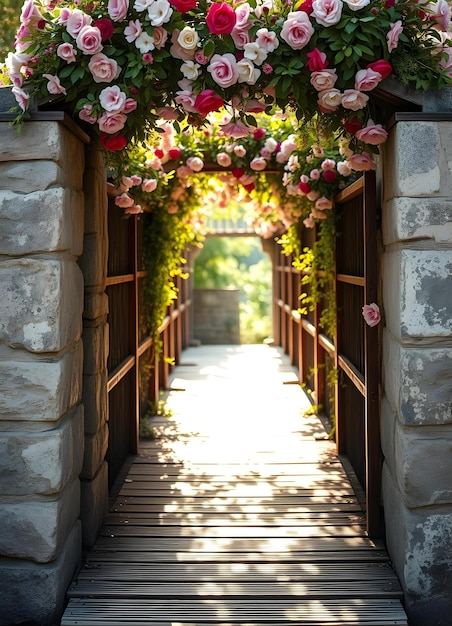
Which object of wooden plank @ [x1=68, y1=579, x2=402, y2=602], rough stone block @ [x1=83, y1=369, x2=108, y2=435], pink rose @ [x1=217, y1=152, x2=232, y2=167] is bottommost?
wooden plank @ [x1=68, y1=579, x2=402, y2=602]

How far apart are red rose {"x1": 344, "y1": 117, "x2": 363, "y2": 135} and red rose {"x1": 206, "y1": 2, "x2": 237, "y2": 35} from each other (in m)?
0.61

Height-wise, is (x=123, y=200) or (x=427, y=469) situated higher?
(x=123, y=200)

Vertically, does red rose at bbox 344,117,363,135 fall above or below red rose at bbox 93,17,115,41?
below

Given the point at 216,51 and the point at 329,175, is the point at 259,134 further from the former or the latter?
the point at 216,51

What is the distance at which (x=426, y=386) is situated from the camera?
104 inches

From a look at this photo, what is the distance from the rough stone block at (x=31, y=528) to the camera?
2621mm

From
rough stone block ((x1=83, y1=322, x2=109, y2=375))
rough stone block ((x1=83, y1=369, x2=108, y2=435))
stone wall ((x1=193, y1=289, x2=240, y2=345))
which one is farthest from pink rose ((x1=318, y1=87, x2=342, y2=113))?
stone wall ((x1=193, y1=289, x2=240, y2=345))

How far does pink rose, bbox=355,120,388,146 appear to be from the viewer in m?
2.77

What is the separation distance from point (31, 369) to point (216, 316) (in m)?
10.2

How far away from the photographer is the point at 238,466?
4547 mm

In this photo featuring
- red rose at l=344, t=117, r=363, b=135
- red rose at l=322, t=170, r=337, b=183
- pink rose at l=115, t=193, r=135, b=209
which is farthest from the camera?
red rose at l=322, t=170, r=337, b=183

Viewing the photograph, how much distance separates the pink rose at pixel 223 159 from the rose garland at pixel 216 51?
2371 mm

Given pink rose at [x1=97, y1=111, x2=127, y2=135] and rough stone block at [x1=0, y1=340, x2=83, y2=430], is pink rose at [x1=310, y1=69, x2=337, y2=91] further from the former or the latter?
rough stone block at [x1=0, y1=340, x2=83, y2=430]

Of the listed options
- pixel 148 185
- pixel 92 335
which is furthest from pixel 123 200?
pixel 92 335
